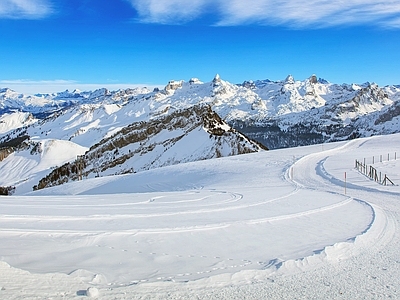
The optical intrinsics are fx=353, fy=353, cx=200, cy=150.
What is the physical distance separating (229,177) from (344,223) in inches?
841

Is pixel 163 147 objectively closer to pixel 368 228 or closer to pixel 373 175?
pixel 373 175

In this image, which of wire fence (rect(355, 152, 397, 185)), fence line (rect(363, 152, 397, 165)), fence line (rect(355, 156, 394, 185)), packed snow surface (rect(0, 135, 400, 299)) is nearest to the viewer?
packed snow surface (rect(0, 135, 400, 299))

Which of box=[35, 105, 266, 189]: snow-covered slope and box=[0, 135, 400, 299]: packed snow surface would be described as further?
box=[35, 105, 266, 189]: snow-covered slope

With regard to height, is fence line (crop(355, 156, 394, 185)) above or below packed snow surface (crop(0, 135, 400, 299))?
below

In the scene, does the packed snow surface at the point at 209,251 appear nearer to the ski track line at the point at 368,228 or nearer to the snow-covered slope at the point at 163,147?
the ski track line at the point at 368,228

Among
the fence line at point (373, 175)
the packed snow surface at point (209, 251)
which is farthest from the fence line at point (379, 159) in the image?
the packed snow surface at point (209, 251)

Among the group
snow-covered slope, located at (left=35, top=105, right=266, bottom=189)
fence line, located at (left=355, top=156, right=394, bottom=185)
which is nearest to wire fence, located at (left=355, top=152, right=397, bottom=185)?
fence line, located at (left=355, top=156, right=394, bottom=185)

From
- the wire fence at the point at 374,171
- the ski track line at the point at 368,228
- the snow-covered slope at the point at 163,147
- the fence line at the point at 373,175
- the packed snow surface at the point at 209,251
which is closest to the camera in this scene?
the packed snow surface at the point at 209,251

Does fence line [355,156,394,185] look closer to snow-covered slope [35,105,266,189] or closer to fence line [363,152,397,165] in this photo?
fence line [363,152,397,165]

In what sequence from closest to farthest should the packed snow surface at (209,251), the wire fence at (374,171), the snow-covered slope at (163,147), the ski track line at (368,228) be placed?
the packed snow surface at (209,251), the ski track line at (368,228), the wire fence at (374,171), the snow-covered slope at (163,147)

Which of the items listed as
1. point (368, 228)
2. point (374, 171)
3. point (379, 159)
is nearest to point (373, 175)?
point (374, 171)

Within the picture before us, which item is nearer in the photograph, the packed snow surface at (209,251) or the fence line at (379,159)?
the packed snow surface at (209,251)

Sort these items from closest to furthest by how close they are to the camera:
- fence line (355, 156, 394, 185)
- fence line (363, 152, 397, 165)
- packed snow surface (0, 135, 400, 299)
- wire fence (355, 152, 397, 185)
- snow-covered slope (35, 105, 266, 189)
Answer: packed snow surface (0, 135, 400, 299), fence line (355, 156, 394, 185), wire fence (355, 152, 397, 185), fence line (363, 152, 397, 165), snow-covered slope (35, 105, 266, 189)

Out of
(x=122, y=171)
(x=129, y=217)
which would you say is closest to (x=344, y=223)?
(x=129, y=217)
